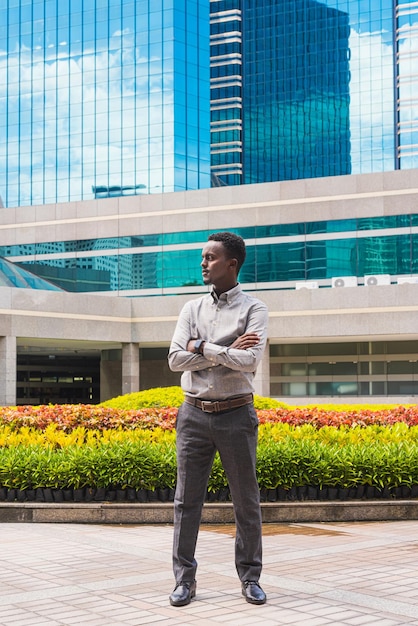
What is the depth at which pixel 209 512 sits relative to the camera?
10.7 metres

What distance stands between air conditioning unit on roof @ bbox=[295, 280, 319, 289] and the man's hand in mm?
37663

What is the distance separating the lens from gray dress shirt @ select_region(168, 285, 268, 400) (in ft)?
21.6

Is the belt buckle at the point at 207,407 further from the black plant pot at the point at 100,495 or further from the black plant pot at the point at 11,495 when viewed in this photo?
the black plant pot at the point at 11,495

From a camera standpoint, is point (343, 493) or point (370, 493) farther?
point (370, 493)

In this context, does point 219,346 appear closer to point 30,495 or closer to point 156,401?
point 30,495

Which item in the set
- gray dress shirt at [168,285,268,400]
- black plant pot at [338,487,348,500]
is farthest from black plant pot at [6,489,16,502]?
gray dress shirt at [168,285,268,400]

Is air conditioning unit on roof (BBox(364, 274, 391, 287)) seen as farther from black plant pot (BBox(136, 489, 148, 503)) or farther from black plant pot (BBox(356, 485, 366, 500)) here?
black plant pot (BBox(136, 489, 148, 503))

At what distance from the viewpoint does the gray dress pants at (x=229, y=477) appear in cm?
670

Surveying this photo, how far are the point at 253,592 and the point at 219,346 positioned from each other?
68.5 inches

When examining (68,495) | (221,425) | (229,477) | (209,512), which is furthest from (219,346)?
(68,495)

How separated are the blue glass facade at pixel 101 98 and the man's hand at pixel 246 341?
69.8 meters

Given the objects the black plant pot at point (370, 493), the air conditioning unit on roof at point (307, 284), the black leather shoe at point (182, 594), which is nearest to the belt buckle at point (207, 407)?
the black leather shoe at point (182, 594)

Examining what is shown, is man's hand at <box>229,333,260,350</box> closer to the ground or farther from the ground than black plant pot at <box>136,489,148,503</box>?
farther from the ground

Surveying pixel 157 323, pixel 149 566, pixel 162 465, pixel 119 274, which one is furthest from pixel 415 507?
pixel 119 274
